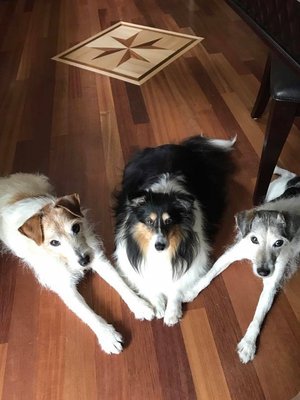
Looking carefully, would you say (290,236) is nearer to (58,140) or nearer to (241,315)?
(241,315)

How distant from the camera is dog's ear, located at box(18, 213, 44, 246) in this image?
1729mm

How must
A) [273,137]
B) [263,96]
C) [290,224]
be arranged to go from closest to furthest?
[290,224], [273,137], [263,96]

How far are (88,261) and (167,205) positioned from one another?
49cm

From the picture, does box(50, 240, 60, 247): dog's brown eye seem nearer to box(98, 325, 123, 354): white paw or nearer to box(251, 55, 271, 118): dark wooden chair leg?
box(98, 325, 123, 354): white paw

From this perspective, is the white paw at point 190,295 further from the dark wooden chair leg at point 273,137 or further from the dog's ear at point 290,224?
the dark wooden chair leg at point 273,137

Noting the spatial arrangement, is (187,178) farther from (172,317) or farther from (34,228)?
(34,228)

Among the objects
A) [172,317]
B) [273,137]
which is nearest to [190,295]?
[172,317]

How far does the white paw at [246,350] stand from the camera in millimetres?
1700

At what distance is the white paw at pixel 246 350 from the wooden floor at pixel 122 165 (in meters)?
0.03

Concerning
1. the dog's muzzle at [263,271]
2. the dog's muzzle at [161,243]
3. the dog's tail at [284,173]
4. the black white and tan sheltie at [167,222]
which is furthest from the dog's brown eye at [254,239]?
the dog's tail at [284,173]

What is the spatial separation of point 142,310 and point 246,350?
0.51 m

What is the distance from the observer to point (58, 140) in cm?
303

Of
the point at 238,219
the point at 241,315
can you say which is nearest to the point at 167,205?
the point at 238,219

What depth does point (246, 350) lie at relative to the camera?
5.61 feet
